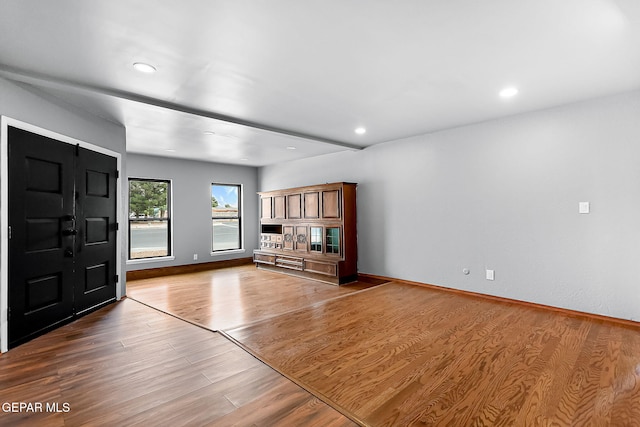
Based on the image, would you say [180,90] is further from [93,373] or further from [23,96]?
[93,373]

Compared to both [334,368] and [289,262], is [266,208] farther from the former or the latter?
[334,368]

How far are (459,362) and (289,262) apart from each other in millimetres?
4319

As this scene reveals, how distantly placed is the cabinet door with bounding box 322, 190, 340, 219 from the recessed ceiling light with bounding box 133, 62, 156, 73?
362 cm

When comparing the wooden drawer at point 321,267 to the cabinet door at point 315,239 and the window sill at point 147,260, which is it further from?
the window sill at point 147,260

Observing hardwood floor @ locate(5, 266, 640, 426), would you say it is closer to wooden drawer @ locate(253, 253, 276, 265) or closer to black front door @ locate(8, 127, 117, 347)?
black front door @ locate(8, 127, 117, 347)

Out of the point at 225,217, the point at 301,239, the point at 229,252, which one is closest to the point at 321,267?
the point at 301,239

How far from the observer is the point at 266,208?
7355 mm

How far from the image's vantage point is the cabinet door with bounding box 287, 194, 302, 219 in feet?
21.4

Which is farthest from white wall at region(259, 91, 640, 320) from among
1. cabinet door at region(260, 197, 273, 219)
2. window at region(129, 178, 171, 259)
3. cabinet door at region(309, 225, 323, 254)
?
window at region(129, 178, 171, 259)

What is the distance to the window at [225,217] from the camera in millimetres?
7617

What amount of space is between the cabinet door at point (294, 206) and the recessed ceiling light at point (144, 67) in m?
3.98

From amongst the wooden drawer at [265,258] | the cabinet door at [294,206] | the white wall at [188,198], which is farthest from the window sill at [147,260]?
the cabinet door at [294,206]

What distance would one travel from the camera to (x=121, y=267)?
14.7 feet

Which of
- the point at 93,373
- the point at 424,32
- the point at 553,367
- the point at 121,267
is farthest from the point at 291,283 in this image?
the point at 424,32
